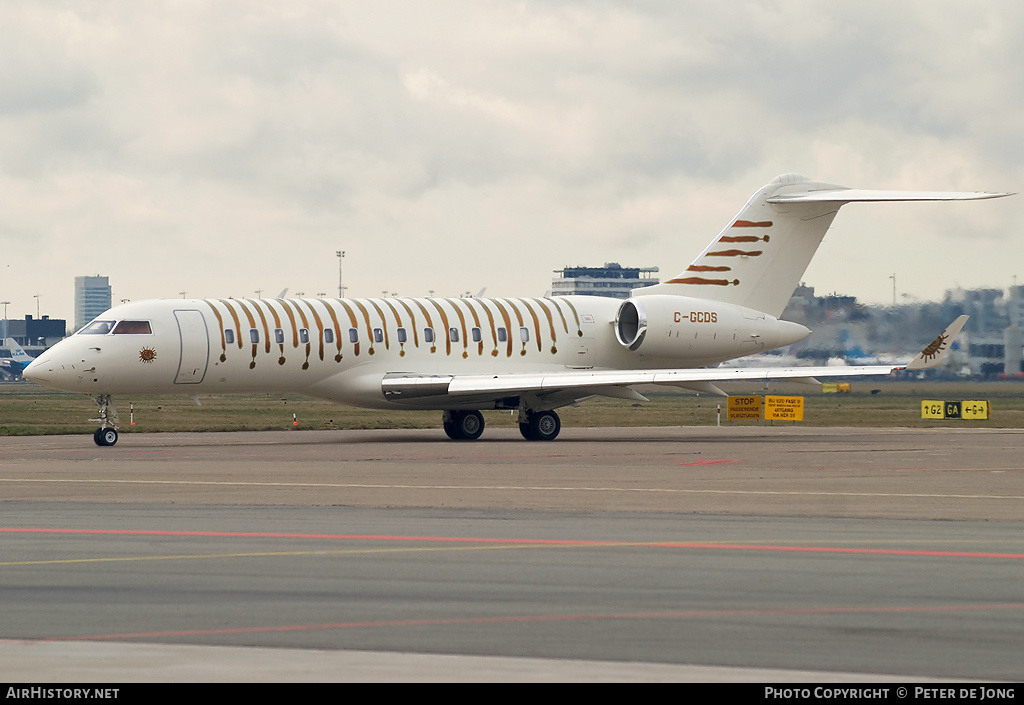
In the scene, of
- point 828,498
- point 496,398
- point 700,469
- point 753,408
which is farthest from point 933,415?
point 828,498

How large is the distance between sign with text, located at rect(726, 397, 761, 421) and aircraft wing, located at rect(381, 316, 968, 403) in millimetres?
15753

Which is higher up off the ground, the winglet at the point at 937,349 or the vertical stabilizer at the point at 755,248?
the vertical stabilizer at the point at 755,248

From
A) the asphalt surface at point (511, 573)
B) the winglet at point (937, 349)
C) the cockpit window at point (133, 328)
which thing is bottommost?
the asphalt surface at point (511, 573)

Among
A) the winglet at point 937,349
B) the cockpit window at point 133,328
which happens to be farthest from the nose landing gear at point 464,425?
the winglet at point 937,349

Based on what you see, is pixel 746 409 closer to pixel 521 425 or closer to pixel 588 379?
pixel 521 425

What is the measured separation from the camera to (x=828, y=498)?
20.9 metres

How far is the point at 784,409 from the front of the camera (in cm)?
5862

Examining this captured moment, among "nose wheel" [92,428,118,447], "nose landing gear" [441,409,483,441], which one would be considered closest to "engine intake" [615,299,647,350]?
"nose landing gear" [441,409,483,441]

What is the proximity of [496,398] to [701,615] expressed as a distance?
30042mm

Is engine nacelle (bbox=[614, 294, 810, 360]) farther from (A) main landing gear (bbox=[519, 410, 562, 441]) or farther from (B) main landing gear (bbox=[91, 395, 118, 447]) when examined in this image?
(B) main landing gear (bbox=[91, 395, 118, 447])

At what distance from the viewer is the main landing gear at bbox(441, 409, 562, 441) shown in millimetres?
41281

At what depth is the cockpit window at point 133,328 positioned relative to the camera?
36.5 metres

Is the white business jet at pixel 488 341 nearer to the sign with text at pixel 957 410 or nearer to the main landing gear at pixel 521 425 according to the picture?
the main landing gear at pixel 521 425

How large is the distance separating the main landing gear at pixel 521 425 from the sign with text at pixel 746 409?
619 inches
